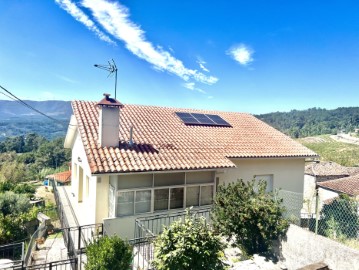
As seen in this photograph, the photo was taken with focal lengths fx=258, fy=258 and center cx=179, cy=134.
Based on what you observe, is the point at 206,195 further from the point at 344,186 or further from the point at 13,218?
the point at 344,186

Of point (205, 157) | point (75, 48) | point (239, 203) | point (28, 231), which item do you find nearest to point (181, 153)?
point (205, 157)

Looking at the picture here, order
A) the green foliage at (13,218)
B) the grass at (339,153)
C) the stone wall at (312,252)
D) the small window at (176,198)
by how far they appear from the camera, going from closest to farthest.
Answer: the stone wall at (312,252) < the small window at (176,198) < the green foliage at (13,218) < the grass at (339,153)

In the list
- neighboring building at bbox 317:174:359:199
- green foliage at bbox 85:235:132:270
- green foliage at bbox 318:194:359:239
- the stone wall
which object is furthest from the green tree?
green foliage at bbox 318:194:359:239

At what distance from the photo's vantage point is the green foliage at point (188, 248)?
6461 mm

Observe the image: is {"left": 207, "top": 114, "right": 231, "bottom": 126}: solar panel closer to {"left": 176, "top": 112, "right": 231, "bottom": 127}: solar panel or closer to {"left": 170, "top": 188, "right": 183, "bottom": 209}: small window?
{"left": 176, "top": 112, "right": 231, "bottom": 127}: solar panel

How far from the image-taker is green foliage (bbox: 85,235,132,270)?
6.80 m

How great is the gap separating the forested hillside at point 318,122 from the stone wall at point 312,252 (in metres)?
139

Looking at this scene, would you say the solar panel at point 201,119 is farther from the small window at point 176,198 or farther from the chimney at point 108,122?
the chimney at point 108,122

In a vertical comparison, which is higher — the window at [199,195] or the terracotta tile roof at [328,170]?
the window at [199,195]

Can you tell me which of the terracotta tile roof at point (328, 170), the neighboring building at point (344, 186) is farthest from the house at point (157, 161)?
the terracotta tile roof at point (328, 170)

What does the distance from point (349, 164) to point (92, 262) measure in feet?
240

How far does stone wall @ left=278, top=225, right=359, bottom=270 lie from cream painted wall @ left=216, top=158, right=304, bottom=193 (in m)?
5.44

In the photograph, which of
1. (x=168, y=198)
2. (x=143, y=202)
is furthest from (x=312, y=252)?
(x=143, y=202)

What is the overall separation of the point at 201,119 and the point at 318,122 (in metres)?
172
